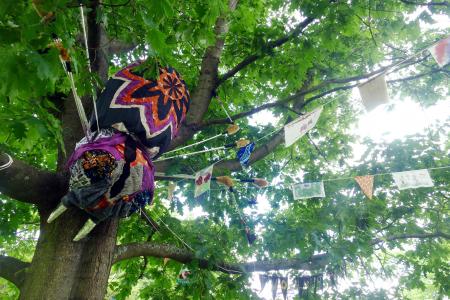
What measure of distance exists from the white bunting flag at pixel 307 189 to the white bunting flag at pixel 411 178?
1.12 m

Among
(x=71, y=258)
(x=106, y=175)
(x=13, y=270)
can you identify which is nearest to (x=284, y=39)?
(x=106, y=175)

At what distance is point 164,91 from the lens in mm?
3504

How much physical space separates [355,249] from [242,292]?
5.21ft

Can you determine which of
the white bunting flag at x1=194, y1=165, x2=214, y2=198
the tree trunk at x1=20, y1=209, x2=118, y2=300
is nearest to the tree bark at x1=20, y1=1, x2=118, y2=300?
the tree trunk at x1=20, y1=209, x2=118, y2=300

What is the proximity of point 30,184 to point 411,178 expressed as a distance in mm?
5013

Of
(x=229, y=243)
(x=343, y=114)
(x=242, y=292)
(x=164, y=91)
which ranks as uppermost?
(x=343, y=114)

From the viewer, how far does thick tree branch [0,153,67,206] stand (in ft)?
10.1

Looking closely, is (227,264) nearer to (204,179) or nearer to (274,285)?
(274,285)

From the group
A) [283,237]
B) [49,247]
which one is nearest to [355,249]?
[283,237]

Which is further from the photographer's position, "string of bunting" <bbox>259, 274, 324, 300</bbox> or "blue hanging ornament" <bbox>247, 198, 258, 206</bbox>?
"blue hanging ornament" <bbox>247, 198, 258, 206</bbox>

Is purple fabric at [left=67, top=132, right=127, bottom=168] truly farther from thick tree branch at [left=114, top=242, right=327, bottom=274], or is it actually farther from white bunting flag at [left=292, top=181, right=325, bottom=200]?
white bunting flag at [left=292, top=181, right=325, bottom=200]

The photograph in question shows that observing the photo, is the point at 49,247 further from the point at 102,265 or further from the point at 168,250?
the point at 168,250

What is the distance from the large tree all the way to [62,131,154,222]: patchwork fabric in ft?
1.30

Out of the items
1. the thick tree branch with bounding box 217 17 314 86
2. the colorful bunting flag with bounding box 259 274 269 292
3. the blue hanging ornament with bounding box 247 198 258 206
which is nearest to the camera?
the thick tree branch with bounding box 217 17 314 86
